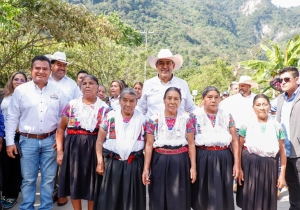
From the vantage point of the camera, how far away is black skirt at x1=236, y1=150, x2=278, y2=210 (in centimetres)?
330

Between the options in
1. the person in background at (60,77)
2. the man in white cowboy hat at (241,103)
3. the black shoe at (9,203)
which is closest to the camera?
the black shoe at (9,203)

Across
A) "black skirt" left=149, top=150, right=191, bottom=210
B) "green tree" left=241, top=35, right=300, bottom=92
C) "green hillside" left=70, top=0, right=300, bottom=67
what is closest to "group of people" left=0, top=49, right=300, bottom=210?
"black skirt" left=149, top=150, right=191, bottom=210

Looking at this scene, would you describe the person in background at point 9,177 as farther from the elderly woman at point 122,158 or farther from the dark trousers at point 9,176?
the elderly woman at point 122,158

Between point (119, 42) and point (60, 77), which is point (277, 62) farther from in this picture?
point (119, 42)

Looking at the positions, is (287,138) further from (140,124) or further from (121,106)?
(121,106)

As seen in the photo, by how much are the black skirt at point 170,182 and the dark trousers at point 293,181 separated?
1381 mm

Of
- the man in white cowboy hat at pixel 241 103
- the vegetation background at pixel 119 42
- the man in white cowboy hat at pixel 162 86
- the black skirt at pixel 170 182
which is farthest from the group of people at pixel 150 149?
the vegetation background at pixel 119 42

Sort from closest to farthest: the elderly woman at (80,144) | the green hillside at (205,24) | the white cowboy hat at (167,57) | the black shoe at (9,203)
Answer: the elderly woman at (80,144) < the white cowboy hat at (167,57) < the black shoe at (9,203) < the green hillside at (205,24)

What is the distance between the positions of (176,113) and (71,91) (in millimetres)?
1784

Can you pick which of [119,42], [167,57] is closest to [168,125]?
[167,57]

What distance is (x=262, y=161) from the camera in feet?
10.9

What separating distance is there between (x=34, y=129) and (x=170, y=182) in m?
1.72

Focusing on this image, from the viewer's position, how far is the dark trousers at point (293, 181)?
3.55 m

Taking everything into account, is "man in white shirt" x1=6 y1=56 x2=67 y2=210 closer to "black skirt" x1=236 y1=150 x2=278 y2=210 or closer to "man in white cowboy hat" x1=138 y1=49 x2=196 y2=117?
"man in white cowboy hat" x1=138 y1=49 x2=196 y2=117
